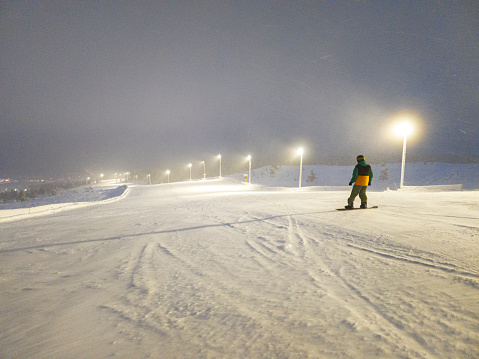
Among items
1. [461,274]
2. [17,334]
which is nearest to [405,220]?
[461,274]

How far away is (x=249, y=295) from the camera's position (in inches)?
115

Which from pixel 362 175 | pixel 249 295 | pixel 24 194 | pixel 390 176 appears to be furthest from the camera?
pixel 24 194

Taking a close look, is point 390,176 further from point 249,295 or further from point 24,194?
point 24,194

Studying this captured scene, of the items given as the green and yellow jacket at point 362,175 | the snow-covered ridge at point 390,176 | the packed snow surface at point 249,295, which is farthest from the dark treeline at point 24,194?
the green and yellow jacket at point 362,175

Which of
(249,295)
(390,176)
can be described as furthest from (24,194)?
(390,176)

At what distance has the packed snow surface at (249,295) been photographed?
2.09 metres

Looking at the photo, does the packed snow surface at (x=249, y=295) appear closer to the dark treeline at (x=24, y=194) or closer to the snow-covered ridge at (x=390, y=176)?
the snow-covered ridge at (x=390, y=176)

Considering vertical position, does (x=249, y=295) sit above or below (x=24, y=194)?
above

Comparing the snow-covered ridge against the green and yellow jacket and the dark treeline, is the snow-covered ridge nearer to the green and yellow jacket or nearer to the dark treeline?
the green and yellow jacket

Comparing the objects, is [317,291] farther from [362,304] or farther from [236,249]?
[236,249]

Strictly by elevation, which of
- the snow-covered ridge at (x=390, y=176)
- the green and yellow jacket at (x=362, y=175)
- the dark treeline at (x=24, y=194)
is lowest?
the dark treeline at (x=24, y=194)

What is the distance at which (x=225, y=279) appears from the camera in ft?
11.1

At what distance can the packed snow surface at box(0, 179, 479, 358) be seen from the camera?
2.09 m

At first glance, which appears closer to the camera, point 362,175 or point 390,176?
point 362,175
